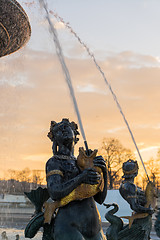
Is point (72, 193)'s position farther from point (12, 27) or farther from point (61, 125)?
point (12, 27)

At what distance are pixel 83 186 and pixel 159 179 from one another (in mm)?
32335

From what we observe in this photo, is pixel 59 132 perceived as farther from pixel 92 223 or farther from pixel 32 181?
pixel 32 181

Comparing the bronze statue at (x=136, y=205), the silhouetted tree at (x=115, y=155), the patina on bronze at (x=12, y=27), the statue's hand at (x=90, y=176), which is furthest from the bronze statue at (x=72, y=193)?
the silhouetted tree at (x=115, y=155)

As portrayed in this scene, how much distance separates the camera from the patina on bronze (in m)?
6.73

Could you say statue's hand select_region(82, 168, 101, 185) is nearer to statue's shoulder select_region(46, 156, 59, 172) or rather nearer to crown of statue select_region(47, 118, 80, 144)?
statue's shoulder select_region(46, 156, 59, 172)

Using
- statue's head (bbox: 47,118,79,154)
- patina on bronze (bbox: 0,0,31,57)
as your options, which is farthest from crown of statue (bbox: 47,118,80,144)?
patina on bronze (bbox: 0,0,31,57)

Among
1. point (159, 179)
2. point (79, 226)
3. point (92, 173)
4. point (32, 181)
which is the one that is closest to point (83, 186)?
point (92, 173)

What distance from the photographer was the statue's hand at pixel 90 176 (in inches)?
131

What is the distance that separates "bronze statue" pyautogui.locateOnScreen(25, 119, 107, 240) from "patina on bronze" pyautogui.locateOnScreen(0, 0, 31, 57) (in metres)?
3.93

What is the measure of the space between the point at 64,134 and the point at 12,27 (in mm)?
4411

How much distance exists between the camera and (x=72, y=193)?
337 centimetres

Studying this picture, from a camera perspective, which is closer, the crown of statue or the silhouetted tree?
the crown of statue

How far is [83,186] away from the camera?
339 cm

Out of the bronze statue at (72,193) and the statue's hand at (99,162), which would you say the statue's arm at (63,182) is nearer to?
the bronze statue at (72,193)
